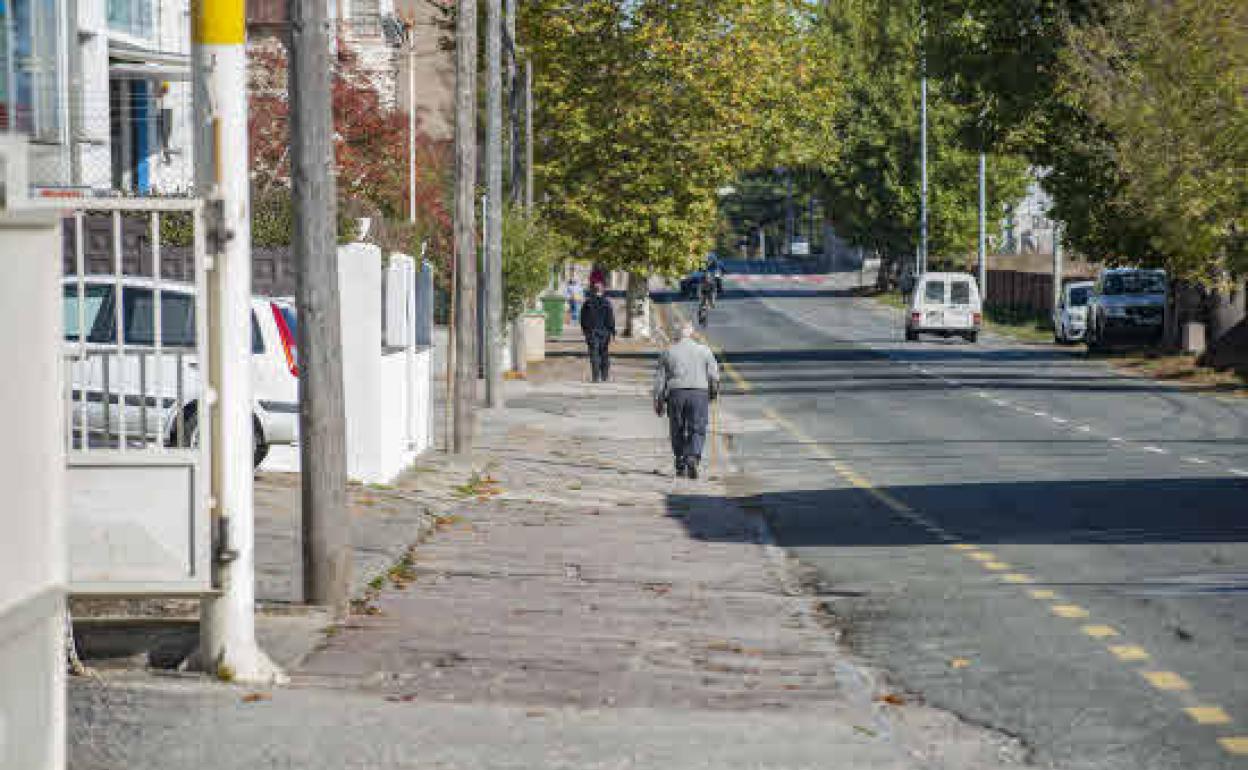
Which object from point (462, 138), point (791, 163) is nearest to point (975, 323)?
point (791, 163)

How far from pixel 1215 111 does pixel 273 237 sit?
58.5 feet

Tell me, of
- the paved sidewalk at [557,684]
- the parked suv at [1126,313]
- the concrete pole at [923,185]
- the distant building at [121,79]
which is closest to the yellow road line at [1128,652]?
the paved sidewalk at [557,684]

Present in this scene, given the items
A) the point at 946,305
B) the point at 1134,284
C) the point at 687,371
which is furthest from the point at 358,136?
the point at 687,371

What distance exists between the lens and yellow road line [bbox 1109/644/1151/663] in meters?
10.3

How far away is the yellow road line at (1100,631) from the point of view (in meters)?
11.1

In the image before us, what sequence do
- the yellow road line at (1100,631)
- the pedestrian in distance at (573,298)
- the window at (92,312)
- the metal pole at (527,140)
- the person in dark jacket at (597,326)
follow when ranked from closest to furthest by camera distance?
the yellow road line at (1100,631) < the window at (92,312) < the person in dark jacket at (597,326) < the metal pole at (527,140) < the pedestrian in distance at (573,298)

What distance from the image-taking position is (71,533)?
9227 mm

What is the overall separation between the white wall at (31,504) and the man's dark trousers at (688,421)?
16.6m

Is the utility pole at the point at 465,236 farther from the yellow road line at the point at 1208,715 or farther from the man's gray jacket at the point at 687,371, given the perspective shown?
the yellow road line at the point at 1208,715

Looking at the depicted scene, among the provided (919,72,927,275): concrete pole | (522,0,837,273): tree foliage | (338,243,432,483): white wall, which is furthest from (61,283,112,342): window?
(919,72,927,275): concrete pole

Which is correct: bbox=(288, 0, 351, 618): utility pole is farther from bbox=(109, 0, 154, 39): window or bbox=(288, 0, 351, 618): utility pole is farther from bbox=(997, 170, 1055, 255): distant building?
bbox=(997, 170, 1055, 255): distant building

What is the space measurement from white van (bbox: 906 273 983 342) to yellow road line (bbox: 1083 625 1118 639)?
48.2 meters

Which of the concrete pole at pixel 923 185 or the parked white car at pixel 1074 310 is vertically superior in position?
the concrete pole at pixel 923 185

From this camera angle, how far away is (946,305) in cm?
5947
